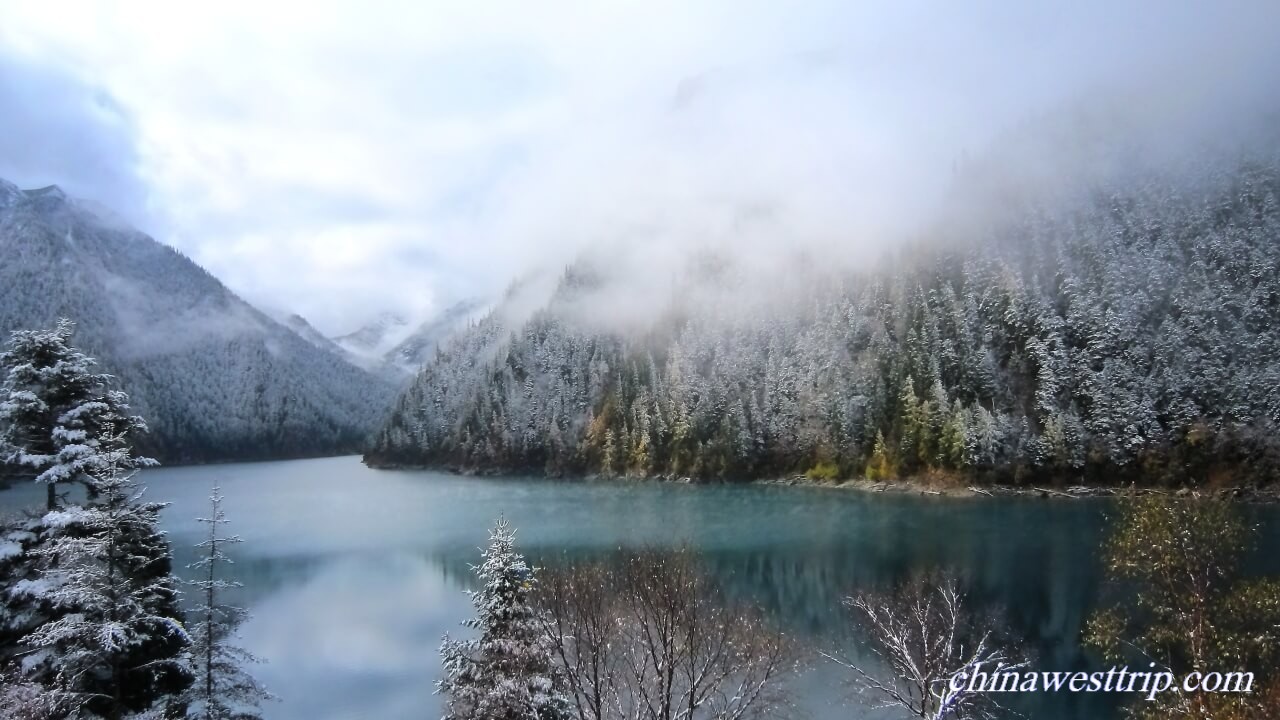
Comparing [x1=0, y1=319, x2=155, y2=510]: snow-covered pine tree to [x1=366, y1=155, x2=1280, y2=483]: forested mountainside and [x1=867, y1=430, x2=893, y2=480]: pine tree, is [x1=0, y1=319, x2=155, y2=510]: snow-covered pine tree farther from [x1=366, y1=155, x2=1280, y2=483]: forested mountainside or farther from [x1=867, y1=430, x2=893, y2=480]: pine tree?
[x1=867, y1=430, x2=893, y2=480]: pine tree

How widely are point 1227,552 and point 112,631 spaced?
34.1m

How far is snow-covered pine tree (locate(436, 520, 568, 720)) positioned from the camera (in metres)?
18.9

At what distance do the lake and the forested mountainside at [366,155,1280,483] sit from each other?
18.4 metres

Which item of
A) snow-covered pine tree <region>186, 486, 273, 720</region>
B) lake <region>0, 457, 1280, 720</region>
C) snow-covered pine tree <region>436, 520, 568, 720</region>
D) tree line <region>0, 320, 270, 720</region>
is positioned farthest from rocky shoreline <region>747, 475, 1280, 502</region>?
tree line <region>0, 320, 270, 720</region>

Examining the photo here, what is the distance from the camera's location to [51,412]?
A: 63.3 ft

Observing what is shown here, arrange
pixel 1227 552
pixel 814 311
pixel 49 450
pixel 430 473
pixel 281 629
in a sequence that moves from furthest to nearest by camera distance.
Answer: pixel 430 473, pixel 814 311, pixel 281 629, pixel 1227 552, pixel 49 450

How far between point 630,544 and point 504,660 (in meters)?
39.1

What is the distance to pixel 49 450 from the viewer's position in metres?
19.1

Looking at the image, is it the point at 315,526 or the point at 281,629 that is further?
the point at 315,526

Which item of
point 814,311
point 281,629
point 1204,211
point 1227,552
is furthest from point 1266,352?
point 281,629

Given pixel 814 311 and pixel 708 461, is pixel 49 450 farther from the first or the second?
pixel 814 311

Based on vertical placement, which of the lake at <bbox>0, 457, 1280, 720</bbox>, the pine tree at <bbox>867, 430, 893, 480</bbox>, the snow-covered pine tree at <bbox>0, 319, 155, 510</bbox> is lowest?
the lake at <bbox>0, 457, 1280, 720</bbox>

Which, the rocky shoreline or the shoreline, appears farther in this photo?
the shoreline

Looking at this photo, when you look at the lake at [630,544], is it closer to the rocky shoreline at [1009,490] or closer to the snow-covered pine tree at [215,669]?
the rocky shoreline at [1009,490]
